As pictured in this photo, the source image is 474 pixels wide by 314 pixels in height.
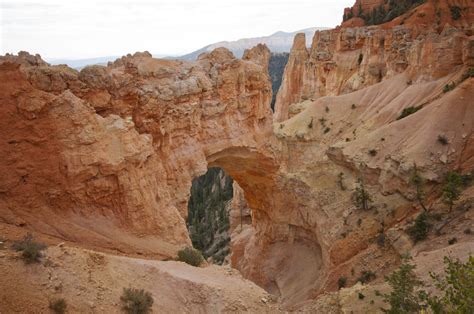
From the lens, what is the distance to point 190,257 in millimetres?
14672

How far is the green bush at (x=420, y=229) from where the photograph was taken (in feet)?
64.7

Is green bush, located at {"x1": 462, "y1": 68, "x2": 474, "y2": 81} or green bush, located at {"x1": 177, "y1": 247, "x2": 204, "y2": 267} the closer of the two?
green bush, located at {"x1": 177, "y1": 247, "x2": 204, "y2": 267}

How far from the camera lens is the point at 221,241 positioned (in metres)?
50.0

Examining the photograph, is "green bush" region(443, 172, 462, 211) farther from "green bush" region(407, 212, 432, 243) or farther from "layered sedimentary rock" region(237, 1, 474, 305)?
"green bush" region(407, 212, 432, 243)

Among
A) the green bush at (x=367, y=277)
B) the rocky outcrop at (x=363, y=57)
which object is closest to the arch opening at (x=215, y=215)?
the rocky outcrop at (x=363, y=57)

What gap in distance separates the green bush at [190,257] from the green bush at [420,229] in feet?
37.5

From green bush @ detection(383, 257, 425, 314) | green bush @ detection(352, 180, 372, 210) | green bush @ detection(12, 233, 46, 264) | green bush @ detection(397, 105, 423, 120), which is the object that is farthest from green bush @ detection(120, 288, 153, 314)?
green bush @ detection(397, 105, 423, 120)

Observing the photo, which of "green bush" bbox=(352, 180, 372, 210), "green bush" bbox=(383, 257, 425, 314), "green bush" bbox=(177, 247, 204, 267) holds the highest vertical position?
"green bush" bbox=(177, 247, 204, 267)

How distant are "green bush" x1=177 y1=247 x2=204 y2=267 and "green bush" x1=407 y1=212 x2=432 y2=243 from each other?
37.5ft

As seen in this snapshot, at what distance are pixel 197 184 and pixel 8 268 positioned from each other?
7244 cm

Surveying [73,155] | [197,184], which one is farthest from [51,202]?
[197,184]

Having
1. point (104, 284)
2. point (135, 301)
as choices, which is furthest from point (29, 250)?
point (135, 301)

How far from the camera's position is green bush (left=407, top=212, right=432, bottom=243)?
19719mm

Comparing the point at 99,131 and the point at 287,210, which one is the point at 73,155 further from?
the point at 287,210
